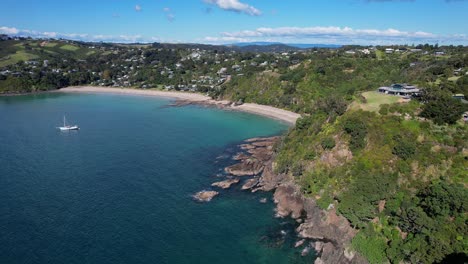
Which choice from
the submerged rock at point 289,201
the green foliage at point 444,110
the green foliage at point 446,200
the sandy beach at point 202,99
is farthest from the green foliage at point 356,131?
the sandy beach at point 202,99

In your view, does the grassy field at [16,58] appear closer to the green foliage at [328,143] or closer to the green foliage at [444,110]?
the green foliage at [328,143]

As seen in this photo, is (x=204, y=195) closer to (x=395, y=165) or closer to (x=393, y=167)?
(x=393, y=167)

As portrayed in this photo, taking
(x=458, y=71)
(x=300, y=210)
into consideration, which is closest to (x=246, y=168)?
(x=300, y=210)

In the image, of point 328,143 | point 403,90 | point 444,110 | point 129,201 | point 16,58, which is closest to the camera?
point 444,110

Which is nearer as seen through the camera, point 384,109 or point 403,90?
point 384,109

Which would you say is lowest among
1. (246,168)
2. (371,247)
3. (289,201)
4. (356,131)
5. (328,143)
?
(289,201)
